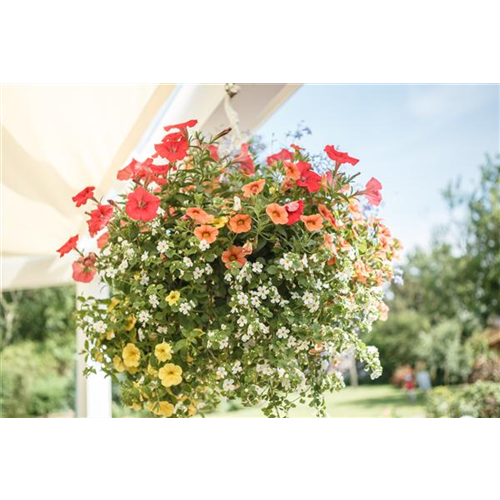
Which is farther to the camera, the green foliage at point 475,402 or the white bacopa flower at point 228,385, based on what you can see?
the green foliage at point 475,402

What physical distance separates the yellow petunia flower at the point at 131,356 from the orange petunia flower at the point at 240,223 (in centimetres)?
31

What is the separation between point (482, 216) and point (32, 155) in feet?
27.4

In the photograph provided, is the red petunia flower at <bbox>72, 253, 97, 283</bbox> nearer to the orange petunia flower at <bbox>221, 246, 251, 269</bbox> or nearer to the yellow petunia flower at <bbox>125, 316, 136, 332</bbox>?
the yellow petunia flower at <bbox>125, 316, 136, 332</bbox>

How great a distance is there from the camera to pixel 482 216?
995cm

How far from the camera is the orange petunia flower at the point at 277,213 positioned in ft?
4.28

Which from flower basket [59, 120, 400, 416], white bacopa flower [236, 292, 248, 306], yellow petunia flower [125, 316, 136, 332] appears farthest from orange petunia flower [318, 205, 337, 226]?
yellow petunia flower [125, 316, 136, 332]

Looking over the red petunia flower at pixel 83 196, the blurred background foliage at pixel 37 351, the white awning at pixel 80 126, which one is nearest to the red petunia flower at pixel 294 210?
the red petunia flower at pixel 83 196

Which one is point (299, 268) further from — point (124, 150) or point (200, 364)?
point (124, 150)

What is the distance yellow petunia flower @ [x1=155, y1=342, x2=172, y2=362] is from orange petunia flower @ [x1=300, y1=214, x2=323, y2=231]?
34 centimetres

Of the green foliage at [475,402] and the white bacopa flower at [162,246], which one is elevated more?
the white bacopa flower at [162,246]

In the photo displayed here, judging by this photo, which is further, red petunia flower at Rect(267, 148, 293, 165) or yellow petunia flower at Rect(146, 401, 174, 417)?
red petunia flower at Rect(267, 148, 293, 165)

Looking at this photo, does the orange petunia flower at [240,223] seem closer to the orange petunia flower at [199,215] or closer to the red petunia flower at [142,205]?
the orange petunia flower at [199,215]

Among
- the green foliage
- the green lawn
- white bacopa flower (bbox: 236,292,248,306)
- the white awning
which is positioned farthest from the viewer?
the green lawn

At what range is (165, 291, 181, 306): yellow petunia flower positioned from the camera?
4.30ft
